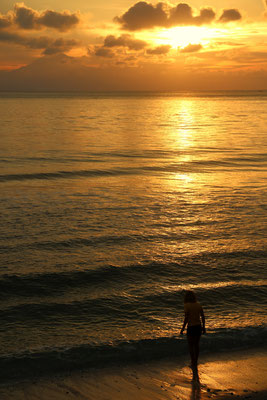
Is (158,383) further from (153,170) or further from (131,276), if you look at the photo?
(153,170)

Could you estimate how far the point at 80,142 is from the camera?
5753 cm

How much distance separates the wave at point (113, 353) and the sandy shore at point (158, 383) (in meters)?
0.34

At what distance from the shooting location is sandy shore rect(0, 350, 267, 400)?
9.37m

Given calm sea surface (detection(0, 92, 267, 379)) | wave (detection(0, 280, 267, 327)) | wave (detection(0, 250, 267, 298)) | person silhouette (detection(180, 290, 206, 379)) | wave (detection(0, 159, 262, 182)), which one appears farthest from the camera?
wave (detection(0, 159, 262, 182))

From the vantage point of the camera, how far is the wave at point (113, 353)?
10.7 m

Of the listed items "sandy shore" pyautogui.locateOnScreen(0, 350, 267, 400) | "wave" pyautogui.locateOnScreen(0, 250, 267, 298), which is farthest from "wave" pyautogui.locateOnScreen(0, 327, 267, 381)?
"wave" pyautogui.locateOnScreen(0, 250, 267, 298)

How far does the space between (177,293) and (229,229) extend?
25.0 ft

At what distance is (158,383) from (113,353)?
72.5 inches

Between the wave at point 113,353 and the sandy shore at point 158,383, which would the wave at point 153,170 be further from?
the sandy shore at point 158,383

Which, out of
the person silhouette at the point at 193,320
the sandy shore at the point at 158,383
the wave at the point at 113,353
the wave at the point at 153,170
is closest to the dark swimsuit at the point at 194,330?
the person silhouette at the point at 193,320

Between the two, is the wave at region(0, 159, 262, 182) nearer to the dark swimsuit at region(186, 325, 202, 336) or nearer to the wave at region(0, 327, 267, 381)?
the wave at region(0, 327, 267, 381)

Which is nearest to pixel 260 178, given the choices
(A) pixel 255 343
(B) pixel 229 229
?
(B) pixel 229 229

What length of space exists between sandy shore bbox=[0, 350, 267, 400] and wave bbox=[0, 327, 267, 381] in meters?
0.34

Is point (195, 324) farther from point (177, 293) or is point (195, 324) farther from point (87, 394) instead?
point (177, 293)
